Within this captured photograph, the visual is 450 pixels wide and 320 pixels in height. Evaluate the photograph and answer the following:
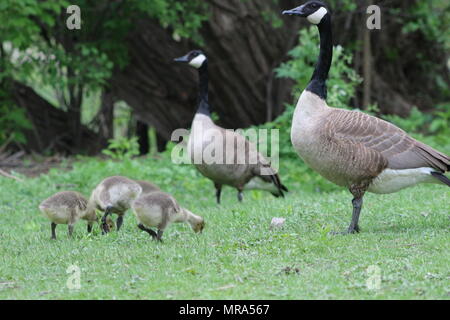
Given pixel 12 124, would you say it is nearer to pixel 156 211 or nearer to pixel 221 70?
pixel 221 70

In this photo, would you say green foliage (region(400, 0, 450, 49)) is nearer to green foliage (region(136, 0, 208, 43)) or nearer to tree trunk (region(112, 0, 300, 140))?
tree trunk (region(112, 0, 300, 140))

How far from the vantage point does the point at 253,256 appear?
6691mm

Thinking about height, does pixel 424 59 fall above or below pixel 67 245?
above

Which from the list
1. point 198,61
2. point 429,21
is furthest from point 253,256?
point 429,21

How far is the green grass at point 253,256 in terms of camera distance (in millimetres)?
5684

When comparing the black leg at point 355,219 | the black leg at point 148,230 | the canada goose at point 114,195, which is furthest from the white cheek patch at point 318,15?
the black leg at point 148,230

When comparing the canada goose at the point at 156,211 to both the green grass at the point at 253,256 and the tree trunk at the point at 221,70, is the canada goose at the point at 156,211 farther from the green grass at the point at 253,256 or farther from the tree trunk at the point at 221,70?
the tree trunk at the point at 221,70

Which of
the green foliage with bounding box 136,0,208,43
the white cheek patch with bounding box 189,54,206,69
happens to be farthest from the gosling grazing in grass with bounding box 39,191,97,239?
the green foliage with bounding box 136,0,208,43

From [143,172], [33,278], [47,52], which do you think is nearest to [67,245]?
[33,278]

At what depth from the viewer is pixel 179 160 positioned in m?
14.0

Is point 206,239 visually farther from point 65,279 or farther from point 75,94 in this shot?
point 75,94

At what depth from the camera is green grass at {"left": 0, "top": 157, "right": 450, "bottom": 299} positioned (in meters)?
5.68
